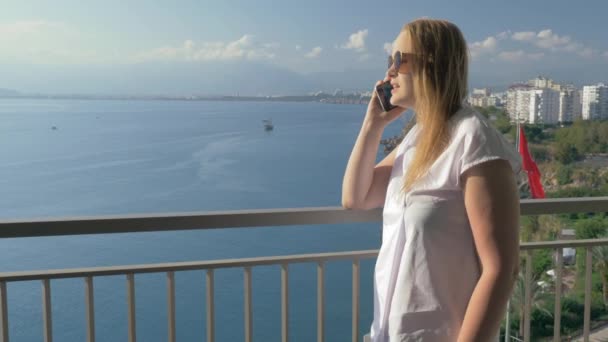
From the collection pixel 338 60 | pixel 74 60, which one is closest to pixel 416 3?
pixel 338 60

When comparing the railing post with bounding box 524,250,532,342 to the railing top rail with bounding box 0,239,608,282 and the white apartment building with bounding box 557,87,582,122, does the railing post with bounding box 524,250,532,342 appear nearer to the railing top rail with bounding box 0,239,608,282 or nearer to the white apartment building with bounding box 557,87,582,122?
the railing top rail with bounding box 0,239,608,282

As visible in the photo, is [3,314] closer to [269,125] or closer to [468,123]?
[468,123]

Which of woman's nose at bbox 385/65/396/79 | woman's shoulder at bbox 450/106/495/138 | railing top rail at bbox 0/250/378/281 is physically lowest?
railing top rail at bbox 0/250/378/281

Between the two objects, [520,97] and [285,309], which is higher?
[520,97]

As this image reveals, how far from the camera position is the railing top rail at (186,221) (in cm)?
143

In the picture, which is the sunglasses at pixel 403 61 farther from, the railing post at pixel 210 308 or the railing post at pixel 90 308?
the railing post at pixel 90 308

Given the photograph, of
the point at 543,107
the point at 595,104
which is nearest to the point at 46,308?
the point at 543,107

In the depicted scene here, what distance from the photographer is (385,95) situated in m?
1.31

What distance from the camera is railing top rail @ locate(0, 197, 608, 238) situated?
1.43m

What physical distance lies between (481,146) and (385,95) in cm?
37

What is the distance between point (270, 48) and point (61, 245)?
26.3m

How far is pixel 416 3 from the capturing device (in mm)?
38906

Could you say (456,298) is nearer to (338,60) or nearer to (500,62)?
(500,62)

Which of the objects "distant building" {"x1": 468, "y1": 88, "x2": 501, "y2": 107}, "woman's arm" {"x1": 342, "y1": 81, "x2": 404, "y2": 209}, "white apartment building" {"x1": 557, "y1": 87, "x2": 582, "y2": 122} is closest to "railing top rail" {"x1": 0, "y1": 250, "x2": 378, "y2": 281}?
"woman's arm" {"x1": 342, "y1": 81, "x2": 404, "y2": 209}
